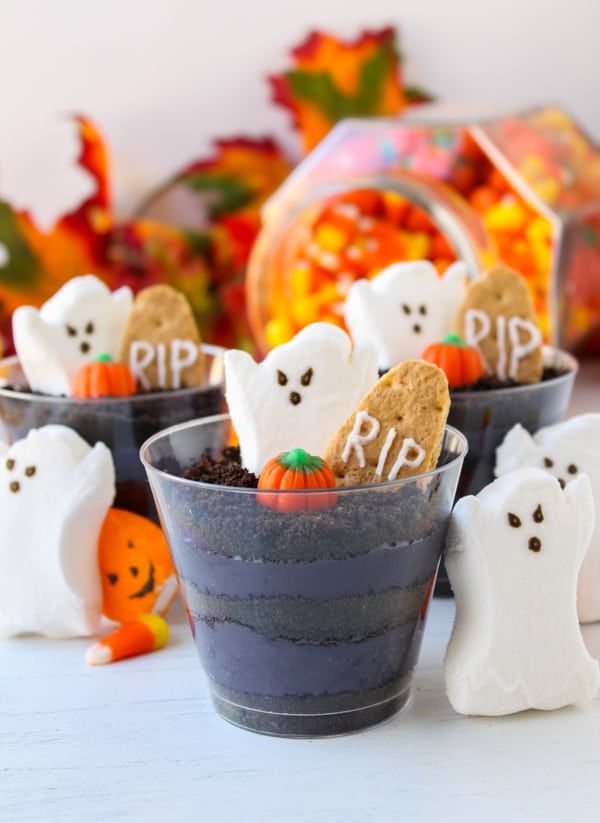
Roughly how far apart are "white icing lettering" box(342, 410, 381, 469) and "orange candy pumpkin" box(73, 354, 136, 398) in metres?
0.38

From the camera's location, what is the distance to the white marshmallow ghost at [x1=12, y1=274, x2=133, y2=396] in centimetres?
130

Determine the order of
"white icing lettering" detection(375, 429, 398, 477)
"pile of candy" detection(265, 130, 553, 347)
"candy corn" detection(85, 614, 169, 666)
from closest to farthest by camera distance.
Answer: "white icing lettering" detection(375, 429, 398, 477), "candy corn" detection(85, 614, 169, 666), "pile of candy" detection(265, 130, 553, 347)

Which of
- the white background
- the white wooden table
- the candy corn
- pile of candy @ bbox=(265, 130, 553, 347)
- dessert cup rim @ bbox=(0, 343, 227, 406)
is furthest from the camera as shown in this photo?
the white background

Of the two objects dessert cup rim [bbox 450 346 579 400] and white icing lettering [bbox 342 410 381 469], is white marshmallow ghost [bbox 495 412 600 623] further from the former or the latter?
white icing lettering [bbox 342 410 381 469]

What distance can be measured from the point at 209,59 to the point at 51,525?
1402 millimetres

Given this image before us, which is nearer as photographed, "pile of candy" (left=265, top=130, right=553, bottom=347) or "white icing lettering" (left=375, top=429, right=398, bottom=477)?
"white icing lettering" (left=375, top=429, right=398, bottom=477)

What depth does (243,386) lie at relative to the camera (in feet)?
3.36

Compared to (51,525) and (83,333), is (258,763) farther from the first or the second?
(83,333)

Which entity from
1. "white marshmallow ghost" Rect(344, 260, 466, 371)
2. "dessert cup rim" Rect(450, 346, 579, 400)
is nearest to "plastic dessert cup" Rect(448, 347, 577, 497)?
"dessert cup rim" Rect(450, 346, 579, 400)

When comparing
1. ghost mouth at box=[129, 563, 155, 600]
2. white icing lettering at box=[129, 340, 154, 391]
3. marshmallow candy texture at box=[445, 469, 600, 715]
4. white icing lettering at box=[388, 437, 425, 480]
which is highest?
white icing lettering at box=[388, 437, 425, 480]

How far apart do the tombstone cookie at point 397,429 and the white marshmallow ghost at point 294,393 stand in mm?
56

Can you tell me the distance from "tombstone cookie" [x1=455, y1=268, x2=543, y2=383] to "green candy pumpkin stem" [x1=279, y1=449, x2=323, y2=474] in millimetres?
420

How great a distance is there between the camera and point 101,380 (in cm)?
127

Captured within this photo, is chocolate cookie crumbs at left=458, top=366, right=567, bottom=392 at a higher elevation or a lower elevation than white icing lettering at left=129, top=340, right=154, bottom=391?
lower
